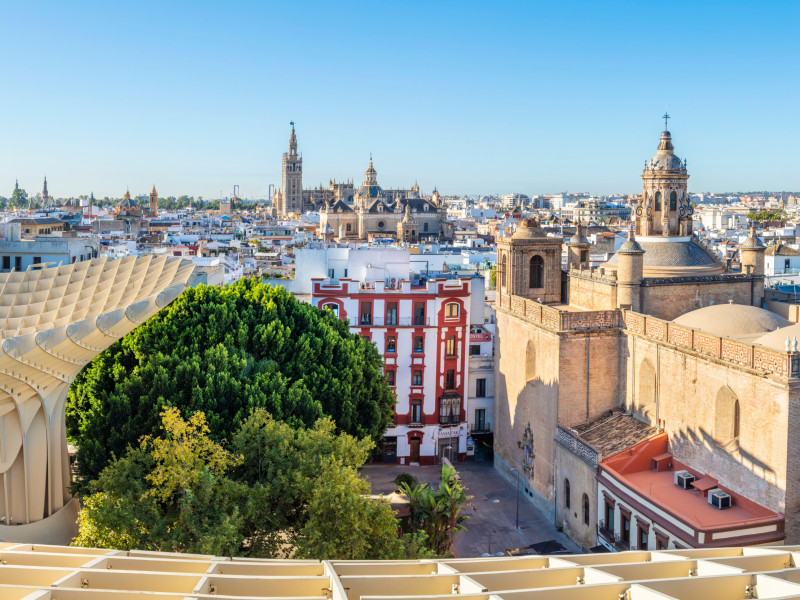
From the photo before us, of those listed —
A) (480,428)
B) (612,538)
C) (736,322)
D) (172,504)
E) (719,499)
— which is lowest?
(612,538)

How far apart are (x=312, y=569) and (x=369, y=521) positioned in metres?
8.02

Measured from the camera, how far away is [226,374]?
26.0 metres

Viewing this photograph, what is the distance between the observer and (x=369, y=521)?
67.6ft

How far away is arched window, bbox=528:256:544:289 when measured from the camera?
3806cm

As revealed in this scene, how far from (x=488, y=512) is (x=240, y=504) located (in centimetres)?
1535

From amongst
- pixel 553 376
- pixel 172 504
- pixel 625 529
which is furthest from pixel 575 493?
pixel 172 504

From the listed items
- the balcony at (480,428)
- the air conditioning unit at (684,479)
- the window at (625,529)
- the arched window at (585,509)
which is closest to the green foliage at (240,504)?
the window at (625,529)

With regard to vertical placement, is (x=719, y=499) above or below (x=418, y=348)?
below

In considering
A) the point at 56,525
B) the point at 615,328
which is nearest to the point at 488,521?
the point at 615,328

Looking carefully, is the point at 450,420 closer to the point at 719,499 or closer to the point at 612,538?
the point at 612,538

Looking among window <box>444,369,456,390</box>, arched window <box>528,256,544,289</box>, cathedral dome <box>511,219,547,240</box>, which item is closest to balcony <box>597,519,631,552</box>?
arched window <box>528,256,544,289</box>

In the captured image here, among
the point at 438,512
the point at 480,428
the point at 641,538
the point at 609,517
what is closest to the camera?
the point at 438,512

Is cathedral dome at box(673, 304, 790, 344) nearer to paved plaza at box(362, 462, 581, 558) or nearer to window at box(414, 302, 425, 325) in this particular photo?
paved plaza at box(362, 462, 581, 558)

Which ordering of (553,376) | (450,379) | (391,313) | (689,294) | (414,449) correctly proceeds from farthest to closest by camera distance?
(450,379) → (414,449) → (391,313) → (689,294) → (553,376)
